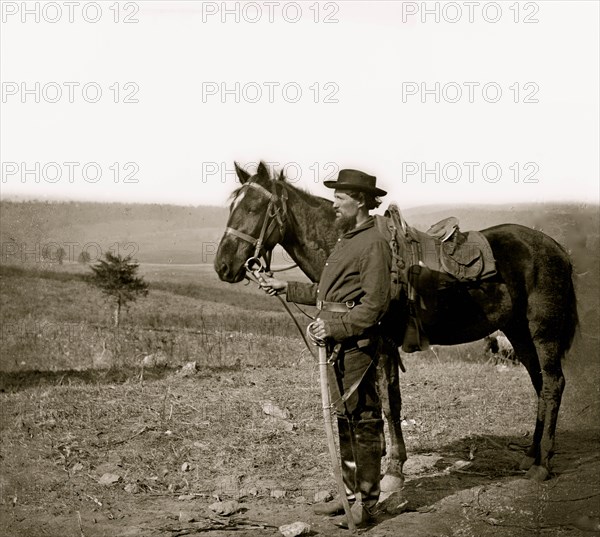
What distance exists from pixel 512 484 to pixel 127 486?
3.39 m

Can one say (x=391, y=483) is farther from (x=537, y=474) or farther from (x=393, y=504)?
(x=537, y=474)

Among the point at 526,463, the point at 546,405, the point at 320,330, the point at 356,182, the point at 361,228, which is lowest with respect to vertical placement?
the point at 526,463

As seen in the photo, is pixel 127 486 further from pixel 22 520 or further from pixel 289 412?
pixel 289 412

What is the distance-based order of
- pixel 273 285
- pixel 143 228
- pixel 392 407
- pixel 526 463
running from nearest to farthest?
pixel 273 285
pixel 392 407
pixel 526 463
pixel 143 228

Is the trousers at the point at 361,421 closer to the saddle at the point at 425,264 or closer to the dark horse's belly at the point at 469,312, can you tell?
the saddle at the point at 425,264

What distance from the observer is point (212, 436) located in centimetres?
764

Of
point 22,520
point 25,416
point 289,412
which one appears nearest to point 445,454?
point 289,412

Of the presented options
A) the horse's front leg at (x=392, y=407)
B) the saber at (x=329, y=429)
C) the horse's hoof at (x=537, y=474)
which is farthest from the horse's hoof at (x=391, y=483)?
the horse's hoof at (x=537, y=474)

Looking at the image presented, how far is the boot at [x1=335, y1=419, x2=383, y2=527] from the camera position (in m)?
5.20

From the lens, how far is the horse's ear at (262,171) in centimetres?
662

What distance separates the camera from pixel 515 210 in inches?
485

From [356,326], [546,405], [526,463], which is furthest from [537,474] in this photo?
[356,326]

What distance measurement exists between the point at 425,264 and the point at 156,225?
54.3 ft

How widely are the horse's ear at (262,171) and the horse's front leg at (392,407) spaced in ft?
6.03
